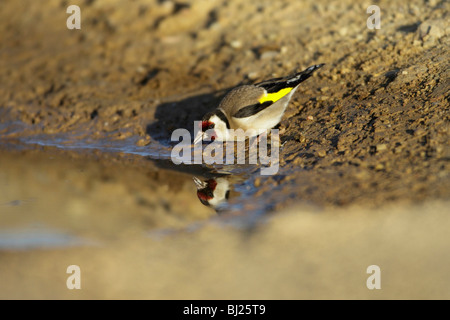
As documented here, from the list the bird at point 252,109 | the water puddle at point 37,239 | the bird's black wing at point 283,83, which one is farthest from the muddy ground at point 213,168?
the bird's black wing at point 283,83

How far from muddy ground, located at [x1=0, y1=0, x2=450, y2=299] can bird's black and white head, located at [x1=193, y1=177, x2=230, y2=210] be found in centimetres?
8

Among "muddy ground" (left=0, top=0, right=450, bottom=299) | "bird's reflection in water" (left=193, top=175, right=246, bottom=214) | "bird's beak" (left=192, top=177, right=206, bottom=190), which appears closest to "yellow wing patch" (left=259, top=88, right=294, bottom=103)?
"muddy ground" (left=0, top=0, right=450, bottom=299)

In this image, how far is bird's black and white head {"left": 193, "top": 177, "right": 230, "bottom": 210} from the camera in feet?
16.9

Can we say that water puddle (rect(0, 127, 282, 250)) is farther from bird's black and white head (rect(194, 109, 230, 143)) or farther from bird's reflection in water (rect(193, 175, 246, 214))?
bird's black and white head (rect(194, 109, 230, 143))

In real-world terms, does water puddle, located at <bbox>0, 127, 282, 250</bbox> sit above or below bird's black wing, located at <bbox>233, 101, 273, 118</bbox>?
below

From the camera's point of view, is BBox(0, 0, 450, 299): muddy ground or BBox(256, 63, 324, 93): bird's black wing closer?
BBox(0, 0, 450, 299): muddy ground

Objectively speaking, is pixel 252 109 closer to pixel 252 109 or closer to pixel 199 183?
pixel 252 109

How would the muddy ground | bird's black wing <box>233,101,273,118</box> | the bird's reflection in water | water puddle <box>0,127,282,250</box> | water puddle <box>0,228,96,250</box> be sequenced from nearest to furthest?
the muddy ground, water puddle <box>0,228,96,250</box>, water puddle <box>0,127,282,250</box>, the bird's reflection in water, bird's black wing <box>233,101,273,118</box>

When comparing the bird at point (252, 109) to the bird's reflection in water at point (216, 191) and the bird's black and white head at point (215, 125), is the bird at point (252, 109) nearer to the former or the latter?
the bird's black and white head at point (215, 125)

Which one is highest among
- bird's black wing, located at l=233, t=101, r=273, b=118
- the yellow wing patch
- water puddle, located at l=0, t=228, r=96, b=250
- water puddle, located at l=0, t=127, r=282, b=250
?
the yellow wing patch

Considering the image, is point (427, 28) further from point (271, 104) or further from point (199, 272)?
point (199, 272)

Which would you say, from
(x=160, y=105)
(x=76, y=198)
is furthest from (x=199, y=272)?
(x=160, y=105)

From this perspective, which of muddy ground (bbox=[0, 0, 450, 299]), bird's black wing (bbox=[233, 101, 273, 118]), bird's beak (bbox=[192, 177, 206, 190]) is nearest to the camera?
muddy ground (bbox=[0, 0, 450, 299])

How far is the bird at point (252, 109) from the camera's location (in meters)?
6.04
